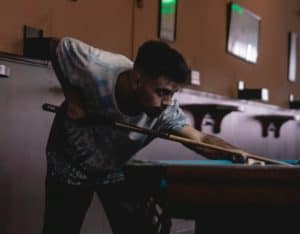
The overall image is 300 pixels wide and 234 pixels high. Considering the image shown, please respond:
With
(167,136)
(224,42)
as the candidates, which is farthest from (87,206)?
(224,42)

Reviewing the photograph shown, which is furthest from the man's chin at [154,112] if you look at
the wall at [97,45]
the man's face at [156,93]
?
the wall at [97,45]

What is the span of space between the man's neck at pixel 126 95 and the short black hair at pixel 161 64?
7 cm

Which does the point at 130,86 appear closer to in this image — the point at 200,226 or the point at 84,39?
the point at 200,226

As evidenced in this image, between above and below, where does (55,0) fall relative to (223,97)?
above

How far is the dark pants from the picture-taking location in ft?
8.67

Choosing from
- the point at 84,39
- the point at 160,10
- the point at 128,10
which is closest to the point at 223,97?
the point at 160,10

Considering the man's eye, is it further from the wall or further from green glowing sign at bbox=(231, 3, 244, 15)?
green glowing sign at bbox=(231, 3, 244, 15)

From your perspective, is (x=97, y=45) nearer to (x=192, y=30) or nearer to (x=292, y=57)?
(x=192, y=30)

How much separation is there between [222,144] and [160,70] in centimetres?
58

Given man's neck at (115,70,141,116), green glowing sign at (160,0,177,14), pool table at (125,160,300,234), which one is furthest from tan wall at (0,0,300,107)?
pool table at (125,160,300,234)

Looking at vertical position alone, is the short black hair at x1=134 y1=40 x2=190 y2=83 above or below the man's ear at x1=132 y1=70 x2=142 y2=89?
above

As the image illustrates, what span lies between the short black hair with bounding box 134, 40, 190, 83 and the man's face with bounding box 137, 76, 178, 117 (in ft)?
0.08

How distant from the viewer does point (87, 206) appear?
2729mm

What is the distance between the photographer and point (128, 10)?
490 cm
